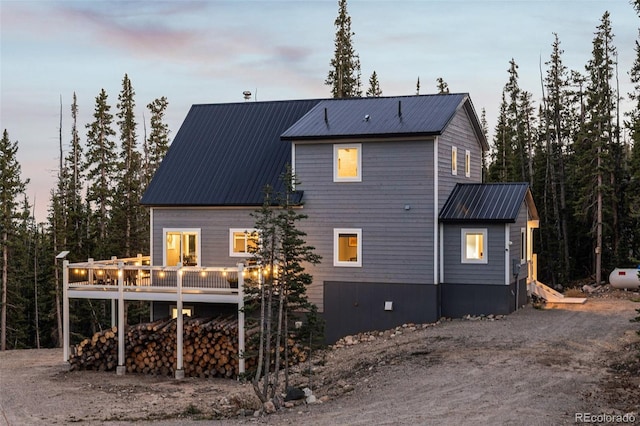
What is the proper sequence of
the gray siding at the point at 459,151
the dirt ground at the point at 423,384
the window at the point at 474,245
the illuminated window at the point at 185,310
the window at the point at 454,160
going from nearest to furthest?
the dirt ground at the point at 423,384 → the window at the point at 474,245 → the gray siding at the point at 459,151 → the window at the point at 454,160 → the illuminated window at the point at 185,310

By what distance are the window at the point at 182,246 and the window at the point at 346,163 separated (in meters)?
5.44

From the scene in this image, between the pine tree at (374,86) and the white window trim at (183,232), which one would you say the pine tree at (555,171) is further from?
the white window trim at (183,232)

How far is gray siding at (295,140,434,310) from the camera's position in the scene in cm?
2173

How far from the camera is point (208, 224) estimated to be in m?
23.9

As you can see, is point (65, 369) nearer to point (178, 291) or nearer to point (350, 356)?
point (178, 291)

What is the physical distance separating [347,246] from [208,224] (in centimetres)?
499

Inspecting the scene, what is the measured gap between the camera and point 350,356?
1897 cm

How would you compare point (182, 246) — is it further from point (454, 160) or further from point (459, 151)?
point (459, 151)

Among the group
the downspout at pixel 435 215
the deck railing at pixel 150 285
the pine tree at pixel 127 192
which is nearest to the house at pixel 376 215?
the downspout at pixel 435 215

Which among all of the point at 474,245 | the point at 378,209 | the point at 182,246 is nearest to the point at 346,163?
the point at 378,209

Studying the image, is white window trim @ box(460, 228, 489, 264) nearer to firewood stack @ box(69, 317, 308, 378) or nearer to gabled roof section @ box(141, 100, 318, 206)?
firewood stack @ box(69, 317, 308, 378)

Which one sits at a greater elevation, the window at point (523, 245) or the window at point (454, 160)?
the window at point (454, 160)

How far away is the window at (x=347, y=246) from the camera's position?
22391 mm

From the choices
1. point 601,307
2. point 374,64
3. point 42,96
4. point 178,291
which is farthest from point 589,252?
point 42,96
